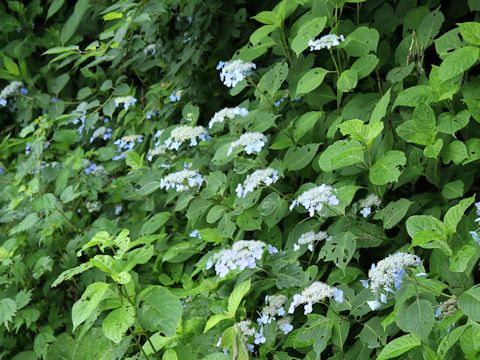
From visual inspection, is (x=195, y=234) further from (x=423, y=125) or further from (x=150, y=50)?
(x=150, y=50)

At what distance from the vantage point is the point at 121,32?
3.34 metres

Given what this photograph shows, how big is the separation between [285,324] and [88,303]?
0.67 meters

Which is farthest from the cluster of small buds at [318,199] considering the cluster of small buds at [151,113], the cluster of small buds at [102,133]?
the cluster of small buds at [102,133]

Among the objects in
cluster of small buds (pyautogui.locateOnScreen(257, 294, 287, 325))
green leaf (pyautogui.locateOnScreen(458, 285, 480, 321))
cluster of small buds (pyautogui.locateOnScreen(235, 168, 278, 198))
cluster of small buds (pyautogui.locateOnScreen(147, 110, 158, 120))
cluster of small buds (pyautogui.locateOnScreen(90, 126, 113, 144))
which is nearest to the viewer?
green leaf (pyautogui.locateOnScreen(458, 285, 480, 321))

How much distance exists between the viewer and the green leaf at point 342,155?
8.09 ft

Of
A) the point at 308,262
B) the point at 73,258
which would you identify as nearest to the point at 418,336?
the point at 308,262

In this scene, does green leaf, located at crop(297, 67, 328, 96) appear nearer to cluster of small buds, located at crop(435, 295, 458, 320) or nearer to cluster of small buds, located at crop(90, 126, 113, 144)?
cluster of small buds, located at crop(435, 295, 458, 320)

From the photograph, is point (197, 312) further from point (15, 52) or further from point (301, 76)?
point (15, 52)

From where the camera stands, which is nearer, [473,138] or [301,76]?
[473,138]

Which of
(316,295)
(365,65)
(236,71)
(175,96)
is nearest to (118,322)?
(316,295)

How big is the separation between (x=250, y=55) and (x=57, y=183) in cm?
128

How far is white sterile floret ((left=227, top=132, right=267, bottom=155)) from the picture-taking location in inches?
106

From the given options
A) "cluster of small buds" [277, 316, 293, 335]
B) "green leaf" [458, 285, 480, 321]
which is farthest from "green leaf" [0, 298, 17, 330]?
"green leaf" [458, 285, 480, 321]

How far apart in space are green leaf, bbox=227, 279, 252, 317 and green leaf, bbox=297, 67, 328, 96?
0.81 meters
